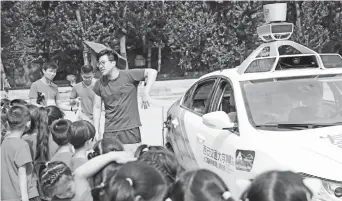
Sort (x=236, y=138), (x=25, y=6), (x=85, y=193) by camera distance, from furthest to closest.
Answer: (x=25, y=6)
(x=236, y=138)
(x=85, y=193)

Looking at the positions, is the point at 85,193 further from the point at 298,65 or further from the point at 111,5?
the point at 111,5

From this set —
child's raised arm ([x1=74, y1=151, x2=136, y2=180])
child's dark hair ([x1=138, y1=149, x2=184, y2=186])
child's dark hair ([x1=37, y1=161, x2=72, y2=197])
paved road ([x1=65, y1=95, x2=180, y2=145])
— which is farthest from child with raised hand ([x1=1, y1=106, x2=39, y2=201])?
paved road ([x1=65, y1=95, x2=180, y2=145])

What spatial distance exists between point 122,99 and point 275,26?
1.80 meters

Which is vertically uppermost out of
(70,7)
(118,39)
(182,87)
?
(70,7)

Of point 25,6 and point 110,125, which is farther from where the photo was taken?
point 25,6

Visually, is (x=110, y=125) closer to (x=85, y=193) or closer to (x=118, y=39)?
(x=85, y=193)

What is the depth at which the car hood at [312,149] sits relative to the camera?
10.9 feet

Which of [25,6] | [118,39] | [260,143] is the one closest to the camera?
[260,143]

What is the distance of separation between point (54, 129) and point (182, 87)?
20762mm

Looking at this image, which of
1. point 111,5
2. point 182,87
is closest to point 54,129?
point 182,87

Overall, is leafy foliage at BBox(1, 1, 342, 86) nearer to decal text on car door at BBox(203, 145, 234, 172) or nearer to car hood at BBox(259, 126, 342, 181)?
decal text on car door at BBox(203, 145, 234, 172)

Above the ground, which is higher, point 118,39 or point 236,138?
point 118,39

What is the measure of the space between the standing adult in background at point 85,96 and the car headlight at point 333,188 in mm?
3969

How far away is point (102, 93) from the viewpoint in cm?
→ 550
